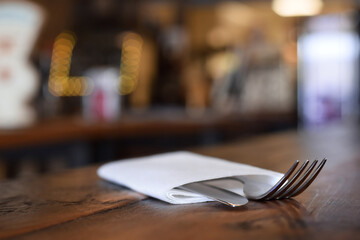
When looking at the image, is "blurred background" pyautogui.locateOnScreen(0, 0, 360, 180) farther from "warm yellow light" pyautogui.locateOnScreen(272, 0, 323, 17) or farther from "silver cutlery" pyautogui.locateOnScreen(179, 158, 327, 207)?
"silver cutlery" pyautogui.locateOnScreen(179, 158, 327, 207)

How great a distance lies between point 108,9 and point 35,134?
4.93 metres

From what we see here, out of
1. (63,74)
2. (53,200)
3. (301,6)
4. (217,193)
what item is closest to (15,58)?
(53,200)

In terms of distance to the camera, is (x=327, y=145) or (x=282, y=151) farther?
(x=327, y=145)

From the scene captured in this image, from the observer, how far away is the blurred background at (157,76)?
1.73m

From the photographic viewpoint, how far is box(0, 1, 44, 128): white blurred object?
66.2 inches

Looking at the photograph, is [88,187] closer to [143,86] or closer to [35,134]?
[35,134]

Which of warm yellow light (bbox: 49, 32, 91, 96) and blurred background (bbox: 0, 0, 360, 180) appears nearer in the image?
blurred background (bbox: 0, 0, 360, 180)

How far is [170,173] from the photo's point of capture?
0.65 meters

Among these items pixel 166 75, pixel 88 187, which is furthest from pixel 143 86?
pixel 88 187

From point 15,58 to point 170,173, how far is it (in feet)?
4.08

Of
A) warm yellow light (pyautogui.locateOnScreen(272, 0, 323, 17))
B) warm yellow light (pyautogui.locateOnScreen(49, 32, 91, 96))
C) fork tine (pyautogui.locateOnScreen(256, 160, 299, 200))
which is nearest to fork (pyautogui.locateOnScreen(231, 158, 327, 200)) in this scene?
fork tine (pyautogui.locateOnScreen(256, 160, 299, 200))

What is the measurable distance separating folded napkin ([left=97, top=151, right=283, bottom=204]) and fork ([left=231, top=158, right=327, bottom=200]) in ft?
0.05

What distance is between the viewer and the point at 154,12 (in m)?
8.95

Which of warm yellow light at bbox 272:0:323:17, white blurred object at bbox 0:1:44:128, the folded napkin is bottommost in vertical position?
the folded napkin
